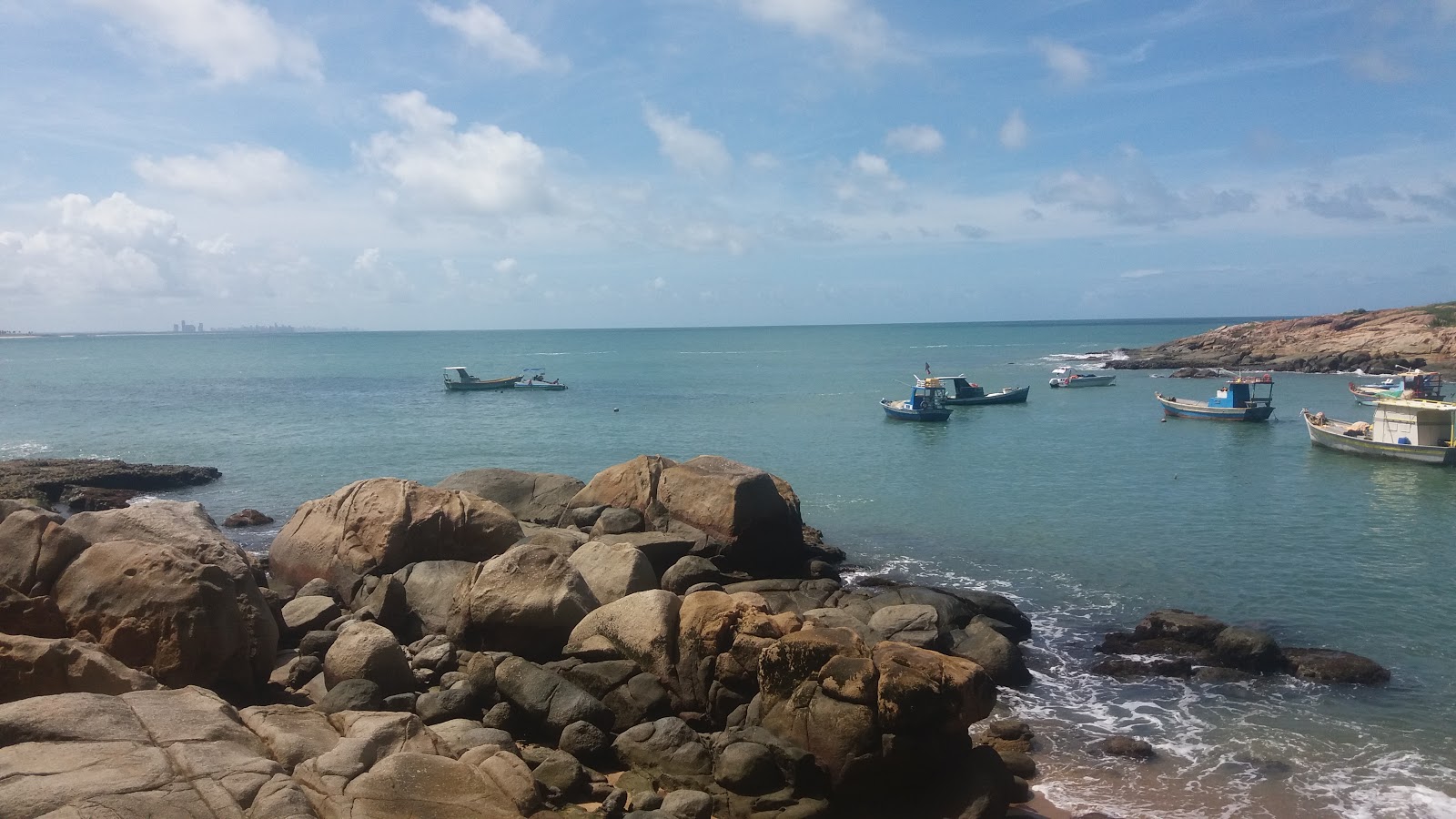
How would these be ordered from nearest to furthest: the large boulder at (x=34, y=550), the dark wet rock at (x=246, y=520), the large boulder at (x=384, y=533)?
the large boulder at (x=34, y=550)
the large boulder at (x=384, y=533)
the dark wet rock at (x=246, y=520)

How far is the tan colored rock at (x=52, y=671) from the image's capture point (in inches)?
410

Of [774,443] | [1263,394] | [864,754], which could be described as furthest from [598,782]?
[1263,394]

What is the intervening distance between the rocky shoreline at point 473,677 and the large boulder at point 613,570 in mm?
51

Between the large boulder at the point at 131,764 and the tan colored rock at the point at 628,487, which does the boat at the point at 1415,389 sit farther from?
the large boulder at the point at 131,764

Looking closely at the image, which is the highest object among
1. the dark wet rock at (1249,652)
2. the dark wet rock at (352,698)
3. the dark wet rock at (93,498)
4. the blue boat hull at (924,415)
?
the blue boat hull at (924,415)

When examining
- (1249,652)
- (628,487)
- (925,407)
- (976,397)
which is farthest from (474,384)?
(1249,652)

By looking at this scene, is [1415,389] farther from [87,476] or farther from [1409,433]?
[87,476]

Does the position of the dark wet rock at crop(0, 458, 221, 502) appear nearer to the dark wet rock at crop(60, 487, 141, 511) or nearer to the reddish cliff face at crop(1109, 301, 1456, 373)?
the dark wet rock at crop(60, 487, 141, 511)

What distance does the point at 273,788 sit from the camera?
8844mm

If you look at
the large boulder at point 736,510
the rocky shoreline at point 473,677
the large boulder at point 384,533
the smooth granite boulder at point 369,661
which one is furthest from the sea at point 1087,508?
the smooth granite boulder at point 369,661

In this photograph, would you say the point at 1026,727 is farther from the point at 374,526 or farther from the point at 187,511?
the point at 187,511

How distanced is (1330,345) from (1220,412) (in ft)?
180

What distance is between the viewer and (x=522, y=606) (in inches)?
606

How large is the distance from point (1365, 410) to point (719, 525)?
57.8 metres
